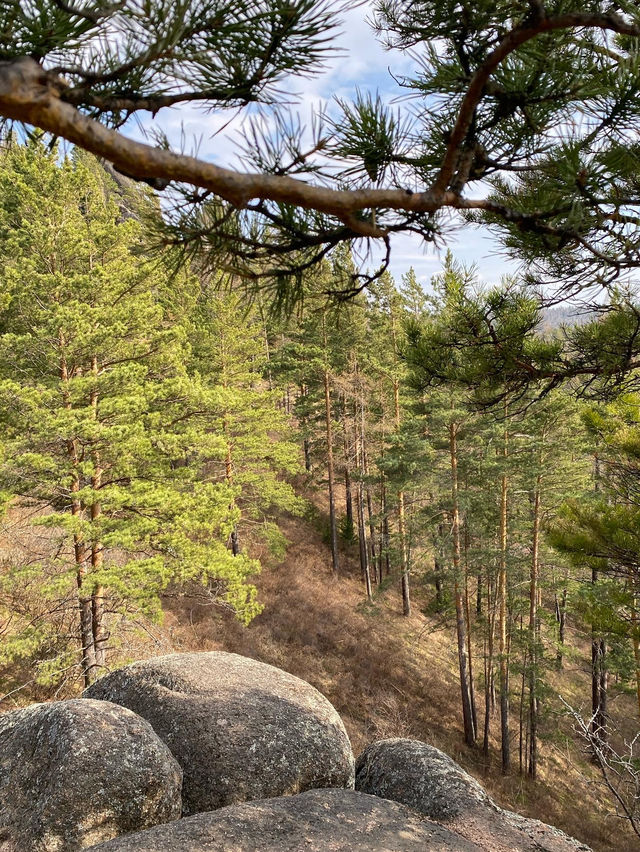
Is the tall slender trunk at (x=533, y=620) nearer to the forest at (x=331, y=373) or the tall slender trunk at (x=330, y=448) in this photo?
the forest at (x=331, y=373)

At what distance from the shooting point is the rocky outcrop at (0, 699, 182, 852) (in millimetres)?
3949

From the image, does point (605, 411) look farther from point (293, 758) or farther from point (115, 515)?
point (115, 515)

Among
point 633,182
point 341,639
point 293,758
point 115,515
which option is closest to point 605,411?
point 633,182

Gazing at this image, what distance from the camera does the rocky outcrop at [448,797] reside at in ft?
14.3

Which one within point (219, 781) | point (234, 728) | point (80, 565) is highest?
point (80, 565)

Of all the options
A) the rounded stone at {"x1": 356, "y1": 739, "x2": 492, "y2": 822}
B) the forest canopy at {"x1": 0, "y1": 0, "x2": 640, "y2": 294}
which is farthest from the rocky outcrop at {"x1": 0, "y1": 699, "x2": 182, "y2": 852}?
the forest canopy at {"x1": 0, "y1": 0, "x2": 640, "y2": 294}

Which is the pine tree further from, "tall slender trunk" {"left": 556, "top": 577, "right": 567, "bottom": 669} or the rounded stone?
"tall slender trunk" {"left": 556, "top": 577, "right": 567, "bottom": 669}

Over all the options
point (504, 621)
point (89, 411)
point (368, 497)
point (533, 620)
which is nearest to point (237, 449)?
point (89, 411)

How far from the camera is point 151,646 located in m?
10.3

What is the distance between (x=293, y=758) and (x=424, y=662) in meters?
13.1

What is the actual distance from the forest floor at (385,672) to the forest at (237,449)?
267mm

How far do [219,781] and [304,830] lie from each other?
1608 mm

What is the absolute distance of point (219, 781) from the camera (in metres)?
5.09

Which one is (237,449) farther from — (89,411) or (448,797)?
(448,797)
